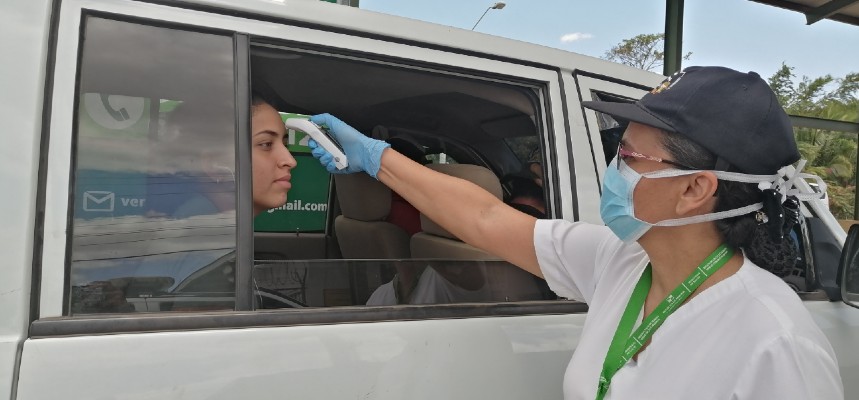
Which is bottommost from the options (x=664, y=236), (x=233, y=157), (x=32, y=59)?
(x=664, y=236)

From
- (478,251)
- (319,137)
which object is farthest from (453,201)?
(319,137)

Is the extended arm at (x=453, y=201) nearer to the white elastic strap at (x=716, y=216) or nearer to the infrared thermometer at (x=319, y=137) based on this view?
the infrared thermometer at (x=319, y=137)

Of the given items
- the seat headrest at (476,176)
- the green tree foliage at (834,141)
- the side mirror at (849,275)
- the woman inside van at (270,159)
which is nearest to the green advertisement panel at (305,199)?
the seat headrest at (476,176)

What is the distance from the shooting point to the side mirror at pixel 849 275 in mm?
1889

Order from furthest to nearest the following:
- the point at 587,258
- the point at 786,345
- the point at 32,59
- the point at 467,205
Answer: the point at 467,205, the point at 587,258, the point at 32,59, the point at 786,345

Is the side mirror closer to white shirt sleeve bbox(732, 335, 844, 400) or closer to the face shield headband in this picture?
the face shield headband

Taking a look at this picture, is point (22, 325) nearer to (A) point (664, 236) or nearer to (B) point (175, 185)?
(B) point (175, 185)

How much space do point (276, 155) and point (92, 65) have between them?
0.72m

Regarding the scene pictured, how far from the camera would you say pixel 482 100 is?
2279 mm

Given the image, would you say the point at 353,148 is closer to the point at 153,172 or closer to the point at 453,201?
the point at 453,201

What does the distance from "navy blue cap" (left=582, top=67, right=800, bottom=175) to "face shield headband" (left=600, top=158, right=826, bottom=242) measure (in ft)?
0.07

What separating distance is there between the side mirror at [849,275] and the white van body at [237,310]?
795mm

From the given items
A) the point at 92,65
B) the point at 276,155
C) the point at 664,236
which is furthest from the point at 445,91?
the point at 92,65

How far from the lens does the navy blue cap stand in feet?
4.22
